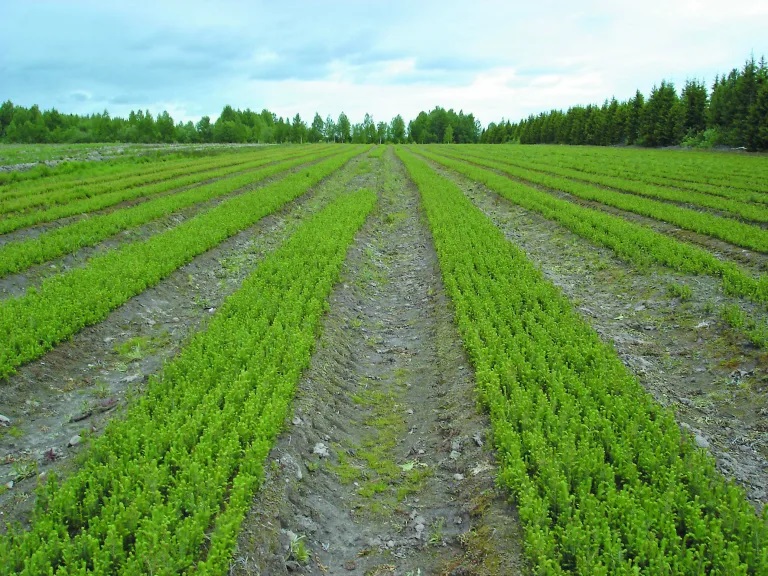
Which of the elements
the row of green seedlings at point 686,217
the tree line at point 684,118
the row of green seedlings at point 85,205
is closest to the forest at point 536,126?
the tree line at point 684,118

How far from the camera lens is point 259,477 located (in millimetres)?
5980

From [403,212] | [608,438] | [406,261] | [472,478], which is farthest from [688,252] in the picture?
[403,212]

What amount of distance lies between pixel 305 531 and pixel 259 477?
29.5 inches

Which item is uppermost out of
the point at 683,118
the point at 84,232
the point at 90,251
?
the point at 683,118

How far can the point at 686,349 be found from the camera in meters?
9.94

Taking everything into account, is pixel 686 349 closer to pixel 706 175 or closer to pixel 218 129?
pixel 706 175

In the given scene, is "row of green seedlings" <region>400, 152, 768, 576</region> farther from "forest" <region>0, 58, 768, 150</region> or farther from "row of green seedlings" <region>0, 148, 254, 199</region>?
"forest" <region>0, 58, 768, 150</region>

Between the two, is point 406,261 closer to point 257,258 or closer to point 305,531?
point 257,258

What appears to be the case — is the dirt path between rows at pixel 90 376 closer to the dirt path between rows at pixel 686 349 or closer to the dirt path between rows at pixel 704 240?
the dirt path between rows at pixel 686 349

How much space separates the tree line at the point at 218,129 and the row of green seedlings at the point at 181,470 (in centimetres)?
12056

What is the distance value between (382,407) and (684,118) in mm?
78818

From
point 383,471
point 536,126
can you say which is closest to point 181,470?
point 383,471

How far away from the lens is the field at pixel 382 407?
5.09 m

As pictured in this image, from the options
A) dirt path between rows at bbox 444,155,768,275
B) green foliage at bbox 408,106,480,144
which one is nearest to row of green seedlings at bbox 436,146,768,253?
dirt path between rows at bbox 444,155,768,275
